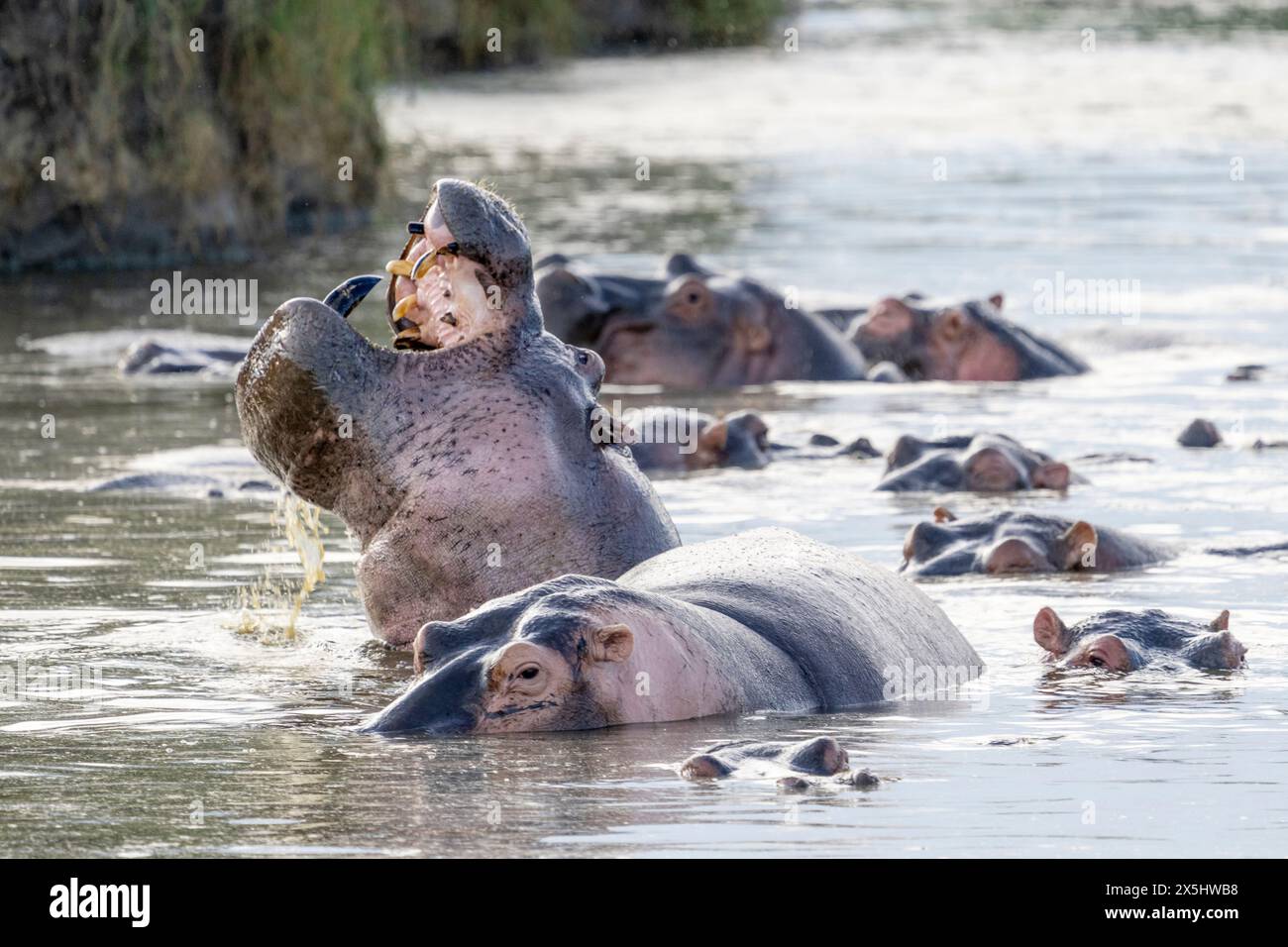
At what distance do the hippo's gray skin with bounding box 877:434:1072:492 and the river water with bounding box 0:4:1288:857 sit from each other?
0.37 ft

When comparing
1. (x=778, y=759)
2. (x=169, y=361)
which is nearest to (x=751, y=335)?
(x=169, y=361)

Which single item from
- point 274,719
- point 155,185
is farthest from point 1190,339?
point 274,719

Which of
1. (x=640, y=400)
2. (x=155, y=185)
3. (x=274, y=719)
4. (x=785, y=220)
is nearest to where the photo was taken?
(x=274, y=719)

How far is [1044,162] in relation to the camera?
24.8m

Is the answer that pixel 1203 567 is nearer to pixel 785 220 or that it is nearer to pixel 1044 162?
pixel 785 220

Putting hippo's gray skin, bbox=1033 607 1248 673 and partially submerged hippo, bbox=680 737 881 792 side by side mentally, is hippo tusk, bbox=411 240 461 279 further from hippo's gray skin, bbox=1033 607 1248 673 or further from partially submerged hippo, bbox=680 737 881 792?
hippo's gray skin, bbox=1033 607 1248 673

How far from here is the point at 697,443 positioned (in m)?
9.95

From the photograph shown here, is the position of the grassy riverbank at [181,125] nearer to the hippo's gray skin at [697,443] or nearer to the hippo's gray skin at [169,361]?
the hippo's gray skin at [169,361]

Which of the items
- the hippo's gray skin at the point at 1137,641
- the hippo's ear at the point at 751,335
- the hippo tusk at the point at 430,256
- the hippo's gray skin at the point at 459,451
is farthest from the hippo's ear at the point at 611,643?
the hippo's ear at the point at 751,335

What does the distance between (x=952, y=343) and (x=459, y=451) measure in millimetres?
6727

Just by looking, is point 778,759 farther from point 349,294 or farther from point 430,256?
point 349,294

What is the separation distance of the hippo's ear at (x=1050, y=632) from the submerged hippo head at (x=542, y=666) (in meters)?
1.41

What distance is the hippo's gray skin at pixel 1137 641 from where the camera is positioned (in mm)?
6395

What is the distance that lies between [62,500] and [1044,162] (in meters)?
17.1
